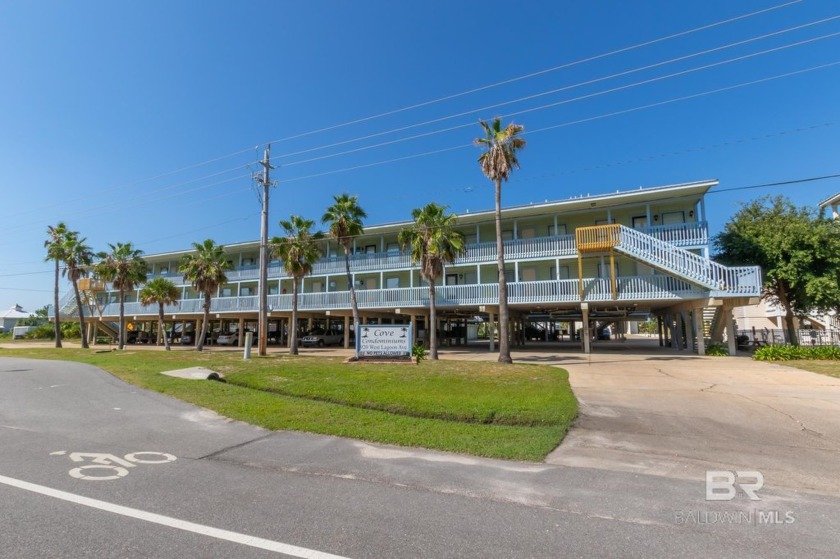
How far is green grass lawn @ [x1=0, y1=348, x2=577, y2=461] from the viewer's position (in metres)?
6.82

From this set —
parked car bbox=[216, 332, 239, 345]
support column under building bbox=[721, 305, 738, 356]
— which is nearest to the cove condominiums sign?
support column under building bbox=[721, 305, 738, 356]

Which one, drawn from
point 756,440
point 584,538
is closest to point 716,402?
point 756,440

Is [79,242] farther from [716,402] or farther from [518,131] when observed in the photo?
→ [716,402]

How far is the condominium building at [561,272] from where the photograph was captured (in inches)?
832

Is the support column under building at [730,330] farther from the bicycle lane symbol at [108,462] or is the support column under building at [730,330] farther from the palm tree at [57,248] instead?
the palm tree at [57,248]

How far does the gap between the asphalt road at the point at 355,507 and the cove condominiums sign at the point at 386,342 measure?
11.7 m

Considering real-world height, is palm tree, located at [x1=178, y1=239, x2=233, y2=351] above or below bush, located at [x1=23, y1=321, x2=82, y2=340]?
above

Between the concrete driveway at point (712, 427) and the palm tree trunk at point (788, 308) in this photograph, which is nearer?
the concrete driveway at point (712, 427)

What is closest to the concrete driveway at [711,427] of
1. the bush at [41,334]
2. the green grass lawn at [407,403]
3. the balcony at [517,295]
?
the green grass lawn at [407,403]

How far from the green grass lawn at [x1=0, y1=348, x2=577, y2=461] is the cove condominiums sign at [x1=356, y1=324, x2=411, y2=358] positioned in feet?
10.7

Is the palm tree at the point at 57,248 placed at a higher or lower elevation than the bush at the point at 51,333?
higher

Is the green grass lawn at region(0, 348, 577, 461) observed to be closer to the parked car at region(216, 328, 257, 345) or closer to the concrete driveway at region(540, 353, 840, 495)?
the concrete driveway at region(540, 353, 840, 495)

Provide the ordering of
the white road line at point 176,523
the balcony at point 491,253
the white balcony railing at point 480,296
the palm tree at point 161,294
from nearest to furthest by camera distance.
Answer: the white road line at point 176,523 → the white balcony railing at point 480,296 → the balcony at point 491,253 → the palm tree at point 161,294

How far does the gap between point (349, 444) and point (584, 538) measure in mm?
3876
